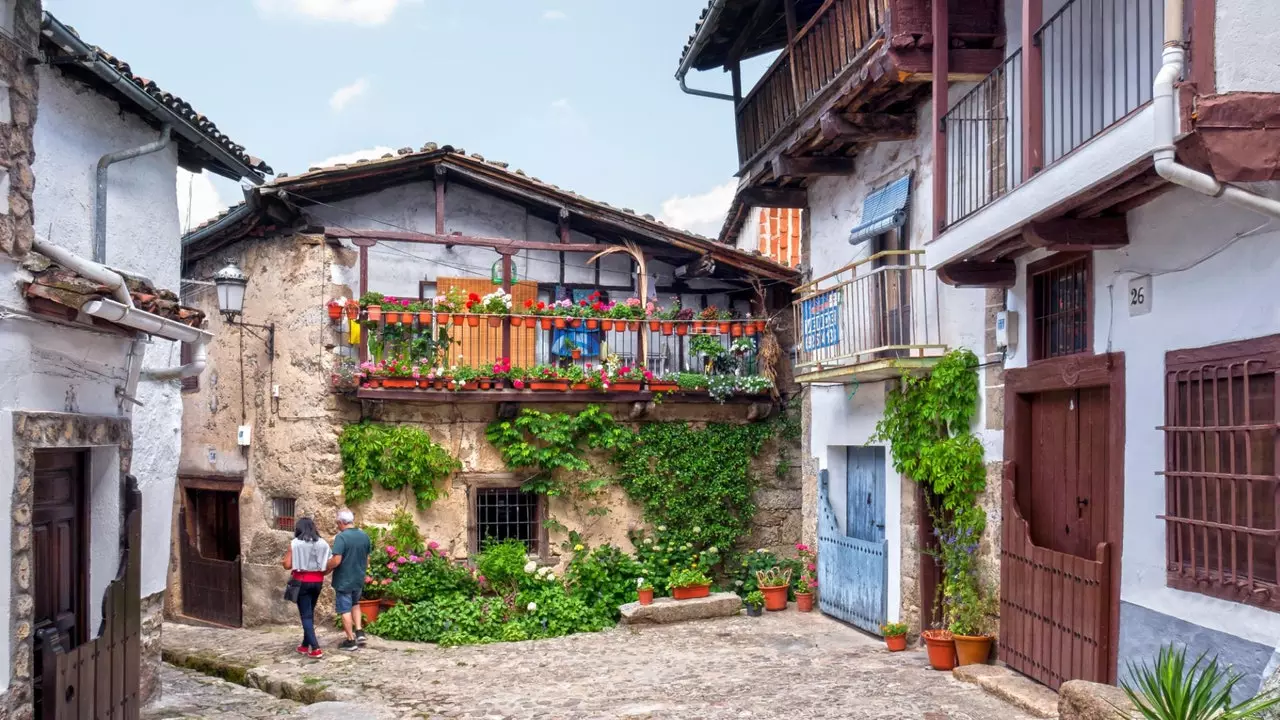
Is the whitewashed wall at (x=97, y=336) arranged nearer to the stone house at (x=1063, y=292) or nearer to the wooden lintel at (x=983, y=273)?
the stone house at (x=1063, y=292)

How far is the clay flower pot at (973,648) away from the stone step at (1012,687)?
5.0 inches

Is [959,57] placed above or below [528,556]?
above

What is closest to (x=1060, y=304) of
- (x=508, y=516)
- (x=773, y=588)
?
(x=773, y=588)

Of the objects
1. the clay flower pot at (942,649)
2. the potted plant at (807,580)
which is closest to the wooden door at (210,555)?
the potted plant at (807,580)

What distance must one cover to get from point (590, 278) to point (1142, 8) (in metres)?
8.93

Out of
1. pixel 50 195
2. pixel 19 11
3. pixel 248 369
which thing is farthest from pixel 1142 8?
pixel 248 369

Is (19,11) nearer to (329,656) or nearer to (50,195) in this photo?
(50,195)

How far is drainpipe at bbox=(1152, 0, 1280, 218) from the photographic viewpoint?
15.4 ft

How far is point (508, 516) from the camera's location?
13141 mm

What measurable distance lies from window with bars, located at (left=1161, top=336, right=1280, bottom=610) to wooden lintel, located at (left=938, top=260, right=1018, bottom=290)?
6.97ft

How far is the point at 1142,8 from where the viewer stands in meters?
6.43

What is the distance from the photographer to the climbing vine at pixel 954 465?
874cm

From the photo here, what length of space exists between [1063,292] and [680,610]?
19.9ft

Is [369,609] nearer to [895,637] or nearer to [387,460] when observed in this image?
[387,460]
